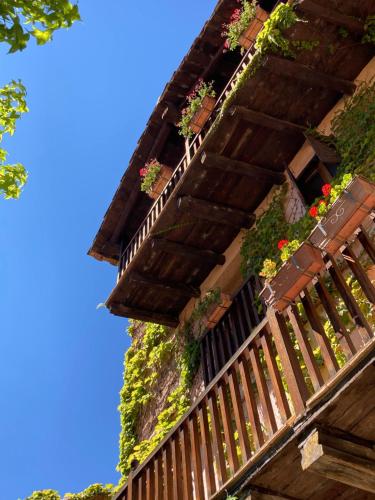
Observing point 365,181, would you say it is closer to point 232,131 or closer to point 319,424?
point 319,424

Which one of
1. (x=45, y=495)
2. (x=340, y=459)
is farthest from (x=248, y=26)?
(x=45, y=495)

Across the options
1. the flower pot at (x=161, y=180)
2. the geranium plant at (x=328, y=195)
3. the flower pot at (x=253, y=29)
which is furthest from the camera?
the flower pot at (x=161, y=180)

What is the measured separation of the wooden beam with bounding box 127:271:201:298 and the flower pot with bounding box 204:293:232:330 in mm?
1180

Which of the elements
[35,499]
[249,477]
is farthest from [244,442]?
[35,499]

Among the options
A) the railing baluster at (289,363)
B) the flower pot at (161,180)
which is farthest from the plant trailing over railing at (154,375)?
the railing baluster at (289,363)

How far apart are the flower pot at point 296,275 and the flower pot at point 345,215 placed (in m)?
0.14

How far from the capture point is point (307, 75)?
7129 mm

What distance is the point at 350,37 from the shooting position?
7113 millimetres

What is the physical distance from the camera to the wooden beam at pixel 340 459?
2992mm

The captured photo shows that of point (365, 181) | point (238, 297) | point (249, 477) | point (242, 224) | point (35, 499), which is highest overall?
point (242, 224)

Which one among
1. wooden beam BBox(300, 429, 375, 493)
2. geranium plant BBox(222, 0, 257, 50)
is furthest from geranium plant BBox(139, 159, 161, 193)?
wooden beam BBox(300, 429, 375, 493)

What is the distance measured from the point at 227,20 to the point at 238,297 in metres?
5.50

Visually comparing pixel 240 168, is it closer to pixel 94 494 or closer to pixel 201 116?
pixel 201 116

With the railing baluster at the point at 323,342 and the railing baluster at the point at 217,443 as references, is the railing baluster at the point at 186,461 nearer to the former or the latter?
the railing baluster at the point at 217,443
